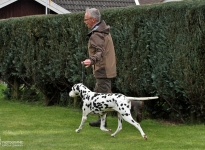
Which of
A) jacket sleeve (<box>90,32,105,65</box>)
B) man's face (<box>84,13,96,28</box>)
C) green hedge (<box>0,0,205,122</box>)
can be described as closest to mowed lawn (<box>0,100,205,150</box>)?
green hedge (<box>0,0,205,122</box>)

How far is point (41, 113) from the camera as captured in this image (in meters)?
12.7

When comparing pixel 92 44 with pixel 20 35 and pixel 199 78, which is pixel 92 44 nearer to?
pixel 199 78

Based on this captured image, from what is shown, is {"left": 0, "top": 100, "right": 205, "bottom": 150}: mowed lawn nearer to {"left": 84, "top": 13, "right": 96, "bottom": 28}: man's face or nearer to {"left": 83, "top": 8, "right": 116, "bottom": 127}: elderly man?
{"left": 83, "top": 8, "right": 116, "bottom": 127}: elderly man

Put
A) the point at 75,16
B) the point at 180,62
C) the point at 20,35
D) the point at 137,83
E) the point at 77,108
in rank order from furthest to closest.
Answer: the point at 20,35 → the point at 77,108 → the point at 75,16 → the point at 137,83 → the point at 180,62

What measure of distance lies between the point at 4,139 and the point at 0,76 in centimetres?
723

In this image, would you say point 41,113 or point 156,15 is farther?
point 41,113

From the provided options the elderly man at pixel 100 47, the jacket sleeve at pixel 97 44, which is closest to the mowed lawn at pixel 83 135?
the elderly man at pixel 100 47

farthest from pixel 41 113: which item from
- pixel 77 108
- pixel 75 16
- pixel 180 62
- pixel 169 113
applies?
pixel 180 62

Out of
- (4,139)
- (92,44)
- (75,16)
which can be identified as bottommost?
(4,139)

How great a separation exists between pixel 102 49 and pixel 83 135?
146cm

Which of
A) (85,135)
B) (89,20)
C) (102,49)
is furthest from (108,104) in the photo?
(89,20)

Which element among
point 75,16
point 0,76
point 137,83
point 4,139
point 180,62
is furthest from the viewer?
point 0,76

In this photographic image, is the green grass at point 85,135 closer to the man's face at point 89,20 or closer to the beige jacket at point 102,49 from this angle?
the beige jacket at point 102,49

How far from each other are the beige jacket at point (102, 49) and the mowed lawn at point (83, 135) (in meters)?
1.05
